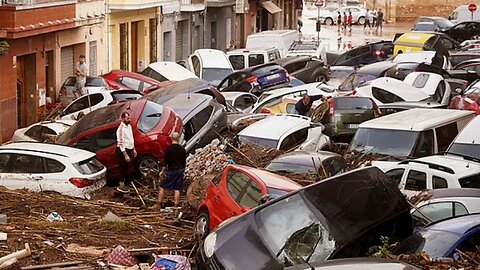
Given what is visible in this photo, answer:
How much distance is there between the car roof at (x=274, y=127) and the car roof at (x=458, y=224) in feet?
27.3

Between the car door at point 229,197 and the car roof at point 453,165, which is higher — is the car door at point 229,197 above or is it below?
above

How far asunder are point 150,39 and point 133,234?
96.1 ft

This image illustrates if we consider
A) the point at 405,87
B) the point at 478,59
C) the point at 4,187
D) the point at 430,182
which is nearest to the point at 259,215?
the point at 430,182

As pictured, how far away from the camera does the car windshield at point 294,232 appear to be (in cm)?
984

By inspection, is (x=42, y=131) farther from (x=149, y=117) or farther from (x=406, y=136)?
(x=406, y=136)

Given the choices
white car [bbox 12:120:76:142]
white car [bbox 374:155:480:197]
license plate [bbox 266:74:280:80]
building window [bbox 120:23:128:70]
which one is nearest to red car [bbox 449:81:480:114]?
white car [bbox 374:155:480:197]

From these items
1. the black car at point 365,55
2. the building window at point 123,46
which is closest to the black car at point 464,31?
the black car at point 365,55

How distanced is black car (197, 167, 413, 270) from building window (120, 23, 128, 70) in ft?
95.6

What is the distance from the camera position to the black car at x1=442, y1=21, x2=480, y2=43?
2013 inches

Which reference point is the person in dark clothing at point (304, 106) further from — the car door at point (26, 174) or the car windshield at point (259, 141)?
the car door at point (26, 174)

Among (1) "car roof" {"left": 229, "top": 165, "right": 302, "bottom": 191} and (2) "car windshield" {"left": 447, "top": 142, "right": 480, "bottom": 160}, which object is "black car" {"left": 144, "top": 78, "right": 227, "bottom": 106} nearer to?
(2) "car windshield" {"left": 447, "top": 142, "right": 480, "bottom": 160}

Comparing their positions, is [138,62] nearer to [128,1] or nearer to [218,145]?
[128,1]

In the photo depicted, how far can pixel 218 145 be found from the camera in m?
19.9

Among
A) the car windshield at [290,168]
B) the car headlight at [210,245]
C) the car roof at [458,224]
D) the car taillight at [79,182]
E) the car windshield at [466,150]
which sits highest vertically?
the car headlight at [210,245]
